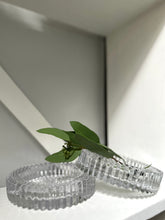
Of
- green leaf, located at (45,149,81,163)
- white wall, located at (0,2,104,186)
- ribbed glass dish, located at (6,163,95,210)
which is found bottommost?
ribbed glass dish, located at (6,163,95,210)

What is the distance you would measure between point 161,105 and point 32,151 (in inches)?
13.4

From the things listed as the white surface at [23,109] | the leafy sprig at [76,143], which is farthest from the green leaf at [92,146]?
the white surface at [23,109]

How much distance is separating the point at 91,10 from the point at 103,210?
44cm

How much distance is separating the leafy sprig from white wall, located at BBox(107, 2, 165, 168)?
173 mm

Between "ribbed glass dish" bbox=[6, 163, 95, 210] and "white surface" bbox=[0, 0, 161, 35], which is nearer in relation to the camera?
"ribbed glass dish" bbox=[6, 163, 95, 210]

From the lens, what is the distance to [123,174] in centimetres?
36

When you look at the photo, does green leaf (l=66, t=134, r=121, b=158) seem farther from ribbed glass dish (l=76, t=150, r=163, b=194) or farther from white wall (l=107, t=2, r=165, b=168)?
white wall (l=107, t=2, r=165, b=168)

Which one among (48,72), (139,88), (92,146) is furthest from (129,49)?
(92,146)

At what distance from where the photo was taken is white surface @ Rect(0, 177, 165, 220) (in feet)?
1.01

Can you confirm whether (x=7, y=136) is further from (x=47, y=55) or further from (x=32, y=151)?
(x=47, y=55)

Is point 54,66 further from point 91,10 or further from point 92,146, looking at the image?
point 92,146

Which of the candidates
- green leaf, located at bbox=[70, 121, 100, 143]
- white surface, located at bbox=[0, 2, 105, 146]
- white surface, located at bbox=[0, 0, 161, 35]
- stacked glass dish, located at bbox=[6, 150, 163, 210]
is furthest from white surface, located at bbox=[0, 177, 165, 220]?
white surface, located at bbox=[0, 0, 161, 35]

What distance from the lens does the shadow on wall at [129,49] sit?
493mm

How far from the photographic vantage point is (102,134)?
0.66 metres
